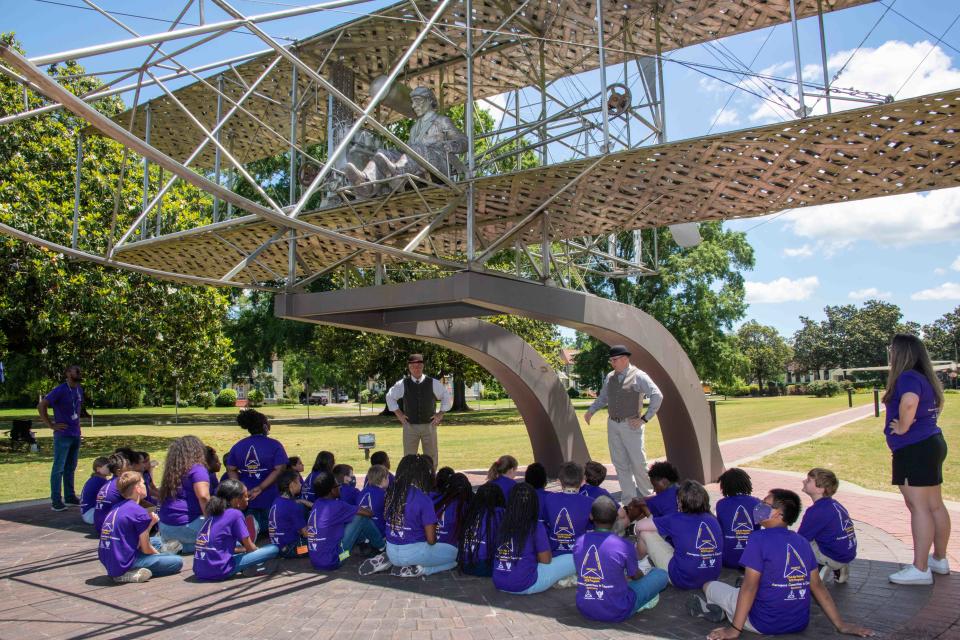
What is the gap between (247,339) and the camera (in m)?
40.4

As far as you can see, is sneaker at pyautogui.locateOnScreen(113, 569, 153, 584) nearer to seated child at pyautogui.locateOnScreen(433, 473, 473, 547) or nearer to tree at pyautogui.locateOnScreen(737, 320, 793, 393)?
seated child at pyautogui.locateOnScreen(433, 473, 473, 547)

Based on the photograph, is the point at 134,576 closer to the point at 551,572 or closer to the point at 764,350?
the point at 551,572

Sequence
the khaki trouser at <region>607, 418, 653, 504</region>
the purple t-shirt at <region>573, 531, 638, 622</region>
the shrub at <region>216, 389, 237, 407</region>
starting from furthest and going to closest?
the shrub at <region>216, 389, 237, 407</region>
the khaki trouser at <region>607, 418, 653, 504</region>
the purple t-shirt at <region>573, 531, 638, 622</region>

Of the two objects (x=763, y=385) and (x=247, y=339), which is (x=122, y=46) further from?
(x=763, y=385)

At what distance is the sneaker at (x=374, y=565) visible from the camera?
6.19 m

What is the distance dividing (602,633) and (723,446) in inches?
552

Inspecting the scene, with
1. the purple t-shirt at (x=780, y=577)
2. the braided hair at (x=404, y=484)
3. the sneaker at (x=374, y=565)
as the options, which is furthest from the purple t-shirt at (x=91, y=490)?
the purple t-shirt at (x=780, y=577)

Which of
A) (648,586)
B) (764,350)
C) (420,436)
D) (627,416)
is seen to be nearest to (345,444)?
(420,436)

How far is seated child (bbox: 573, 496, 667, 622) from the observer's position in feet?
15.5

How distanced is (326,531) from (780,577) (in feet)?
12.3

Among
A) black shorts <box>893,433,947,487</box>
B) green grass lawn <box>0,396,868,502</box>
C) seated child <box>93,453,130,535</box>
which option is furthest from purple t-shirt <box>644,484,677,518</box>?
green grass lawn <box>0,396,868,502</box>

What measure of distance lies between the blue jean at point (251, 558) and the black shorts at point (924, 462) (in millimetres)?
5368

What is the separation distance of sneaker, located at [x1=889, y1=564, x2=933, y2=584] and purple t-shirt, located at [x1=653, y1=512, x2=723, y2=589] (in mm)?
1428

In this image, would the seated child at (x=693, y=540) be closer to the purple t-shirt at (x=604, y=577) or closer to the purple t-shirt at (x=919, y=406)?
the purple t-shirt at (x=604, y=577)
